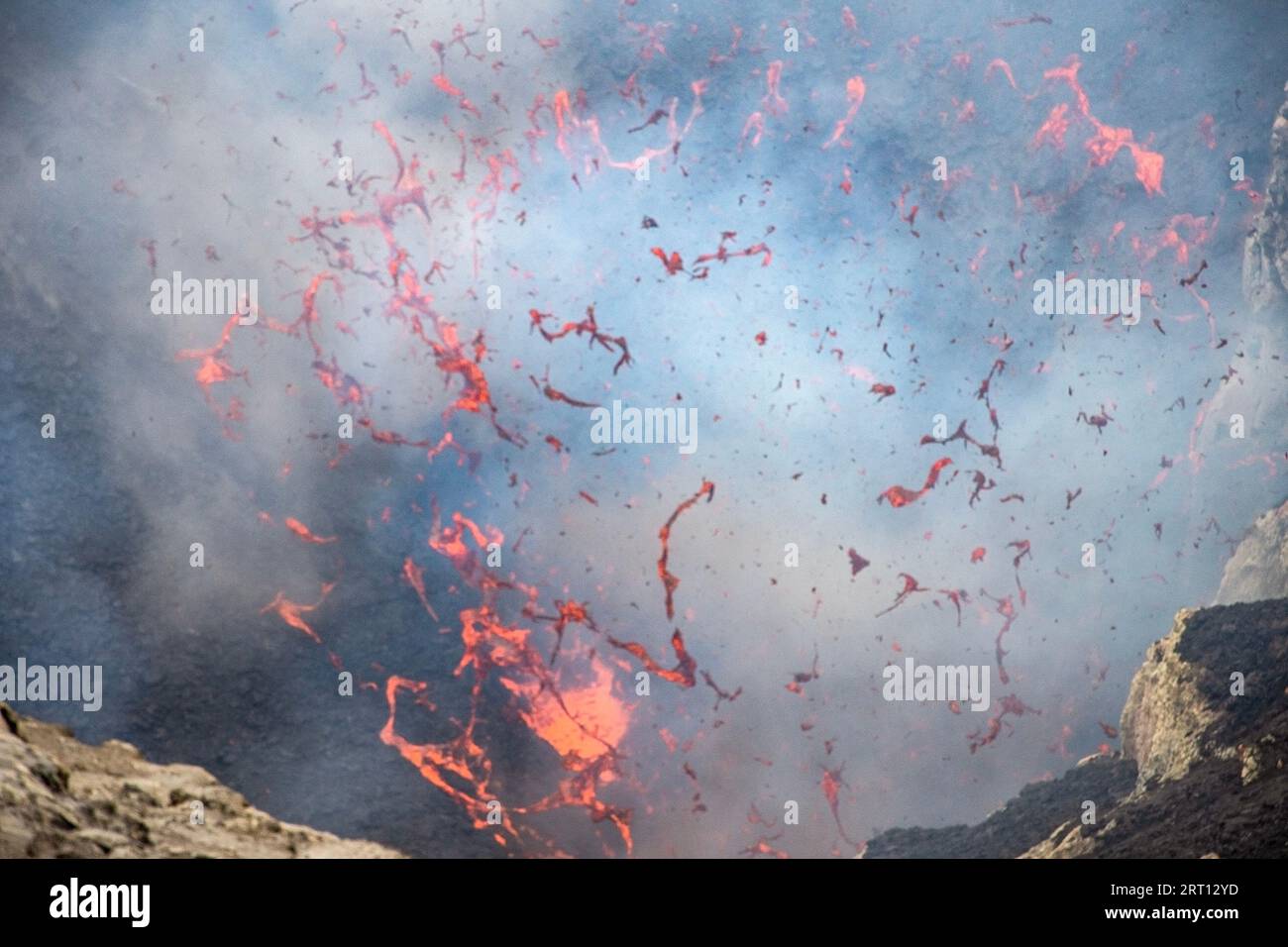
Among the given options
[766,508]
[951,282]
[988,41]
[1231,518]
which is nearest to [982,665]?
[766,508]

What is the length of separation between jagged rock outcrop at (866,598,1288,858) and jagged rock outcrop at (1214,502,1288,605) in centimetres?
92

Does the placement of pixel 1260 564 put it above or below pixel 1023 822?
above

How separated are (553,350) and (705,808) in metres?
4.48

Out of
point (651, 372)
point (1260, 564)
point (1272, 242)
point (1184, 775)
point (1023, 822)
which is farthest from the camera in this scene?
point (1272, 242)

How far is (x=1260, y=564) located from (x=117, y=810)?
10.3 metres

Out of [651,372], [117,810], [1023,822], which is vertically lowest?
[1023,822]

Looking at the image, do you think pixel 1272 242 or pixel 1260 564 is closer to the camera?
pixel 1260 564

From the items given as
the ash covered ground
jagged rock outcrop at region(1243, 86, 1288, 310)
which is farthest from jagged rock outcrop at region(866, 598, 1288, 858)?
jagged rock outcrop at region(1243, 86, 1288, 310)

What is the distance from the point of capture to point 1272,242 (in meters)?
9.95

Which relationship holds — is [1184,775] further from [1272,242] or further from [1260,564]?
[1272,242]

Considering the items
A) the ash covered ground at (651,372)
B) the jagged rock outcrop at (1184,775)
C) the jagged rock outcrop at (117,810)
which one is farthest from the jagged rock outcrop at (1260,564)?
the jagged rock outcrop at (117,810)

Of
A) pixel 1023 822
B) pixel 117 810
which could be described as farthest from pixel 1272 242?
pixel 117 810

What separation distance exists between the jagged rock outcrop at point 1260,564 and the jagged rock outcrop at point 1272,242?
Result: 2.17 m

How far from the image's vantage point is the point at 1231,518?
31.5 feet
